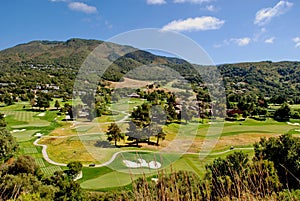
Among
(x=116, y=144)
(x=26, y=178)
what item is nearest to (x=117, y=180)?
(x=26, y=178)

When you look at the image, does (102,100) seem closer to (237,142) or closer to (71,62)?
(237,142)

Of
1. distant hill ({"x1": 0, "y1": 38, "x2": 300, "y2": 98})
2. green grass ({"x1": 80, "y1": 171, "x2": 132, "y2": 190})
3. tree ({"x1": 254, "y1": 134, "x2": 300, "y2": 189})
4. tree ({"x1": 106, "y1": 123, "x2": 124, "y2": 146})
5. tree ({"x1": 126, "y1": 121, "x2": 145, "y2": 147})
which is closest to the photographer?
tree ({"x1": 254, "y1": 134, "x2": 300, "y2": 189})

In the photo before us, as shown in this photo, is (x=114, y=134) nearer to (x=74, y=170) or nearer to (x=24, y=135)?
(x=74, y=170)

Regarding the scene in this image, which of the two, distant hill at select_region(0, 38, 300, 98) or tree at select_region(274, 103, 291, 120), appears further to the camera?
distant hill at select_region(0, 38, 300, 98)

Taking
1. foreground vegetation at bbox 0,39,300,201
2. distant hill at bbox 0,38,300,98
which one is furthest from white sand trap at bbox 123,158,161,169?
distant hill at bbox 0,38,300,98

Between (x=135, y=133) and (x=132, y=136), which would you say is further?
(x=132, y=136)

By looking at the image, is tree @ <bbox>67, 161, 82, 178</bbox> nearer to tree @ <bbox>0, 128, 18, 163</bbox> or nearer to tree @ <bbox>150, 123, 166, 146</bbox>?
tree @ <bbox>0, 128, 18, 163</bbox>

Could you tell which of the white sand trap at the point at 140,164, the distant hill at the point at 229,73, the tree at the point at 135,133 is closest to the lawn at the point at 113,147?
the white sand trap at the point at 140,164

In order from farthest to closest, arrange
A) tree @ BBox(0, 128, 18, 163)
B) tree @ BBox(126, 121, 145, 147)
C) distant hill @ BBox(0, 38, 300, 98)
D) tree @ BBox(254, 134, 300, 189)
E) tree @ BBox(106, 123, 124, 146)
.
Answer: distant hill @ BBox(0, 38, 300, 98), tree @ BBox(106, 123, 124, 146), tree @ BBox(126, 121, 145, 147), tree @ BBox(0, 128, 18, 163), tree @ BBox(254, 134, 300, 189)

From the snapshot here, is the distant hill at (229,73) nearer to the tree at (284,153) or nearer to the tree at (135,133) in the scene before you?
the tree at (135,133)

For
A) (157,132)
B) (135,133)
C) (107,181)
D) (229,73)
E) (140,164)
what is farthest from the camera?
(229,73)

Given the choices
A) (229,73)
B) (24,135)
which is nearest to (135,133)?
(24,135)
